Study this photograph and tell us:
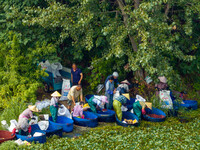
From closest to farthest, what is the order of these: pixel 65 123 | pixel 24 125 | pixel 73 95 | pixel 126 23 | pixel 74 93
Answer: pixel 24 125
pixel 65 123
pixel 73 95
pixel 74 93
pixel 126 23

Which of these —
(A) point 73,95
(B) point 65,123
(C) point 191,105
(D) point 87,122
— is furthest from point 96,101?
(C) point 191,105

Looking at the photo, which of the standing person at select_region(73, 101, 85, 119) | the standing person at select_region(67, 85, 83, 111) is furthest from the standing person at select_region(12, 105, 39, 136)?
the standing person at select_region(67, 85, 83, 111)

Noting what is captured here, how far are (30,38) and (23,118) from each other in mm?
5666

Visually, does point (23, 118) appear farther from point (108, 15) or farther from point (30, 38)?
point (108, 15)

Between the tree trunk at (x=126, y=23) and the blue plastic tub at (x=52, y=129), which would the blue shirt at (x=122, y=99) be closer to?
the blue plastic tub at (x=52, y=129)

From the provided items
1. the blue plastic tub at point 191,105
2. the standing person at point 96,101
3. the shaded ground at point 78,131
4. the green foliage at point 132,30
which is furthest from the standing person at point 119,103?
the blue plastic tub at point 191,105

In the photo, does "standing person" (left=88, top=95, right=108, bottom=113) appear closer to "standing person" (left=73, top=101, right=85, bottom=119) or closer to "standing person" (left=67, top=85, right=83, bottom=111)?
"standing person" (left=73, top=101, right=85, bottom=119)

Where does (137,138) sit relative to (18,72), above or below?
below

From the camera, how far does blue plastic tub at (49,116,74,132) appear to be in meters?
12.3

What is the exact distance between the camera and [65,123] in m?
12.6

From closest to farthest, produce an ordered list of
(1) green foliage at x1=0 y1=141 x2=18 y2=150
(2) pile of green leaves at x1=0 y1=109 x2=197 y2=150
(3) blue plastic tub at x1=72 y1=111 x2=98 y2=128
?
(1) green foliage at x1=0 y1=141 x2=18 y2=150, (2) pile of green leaves at x1=0 y1=109 x2=197 y2=150, (3) blue plastic tub at x1=72 y1=111 x2=98 y2=128

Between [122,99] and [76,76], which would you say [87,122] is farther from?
[76,76]

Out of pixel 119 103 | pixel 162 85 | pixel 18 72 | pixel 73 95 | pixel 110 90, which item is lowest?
pixel 119 103

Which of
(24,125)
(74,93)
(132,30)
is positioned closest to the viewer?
(24,125)
